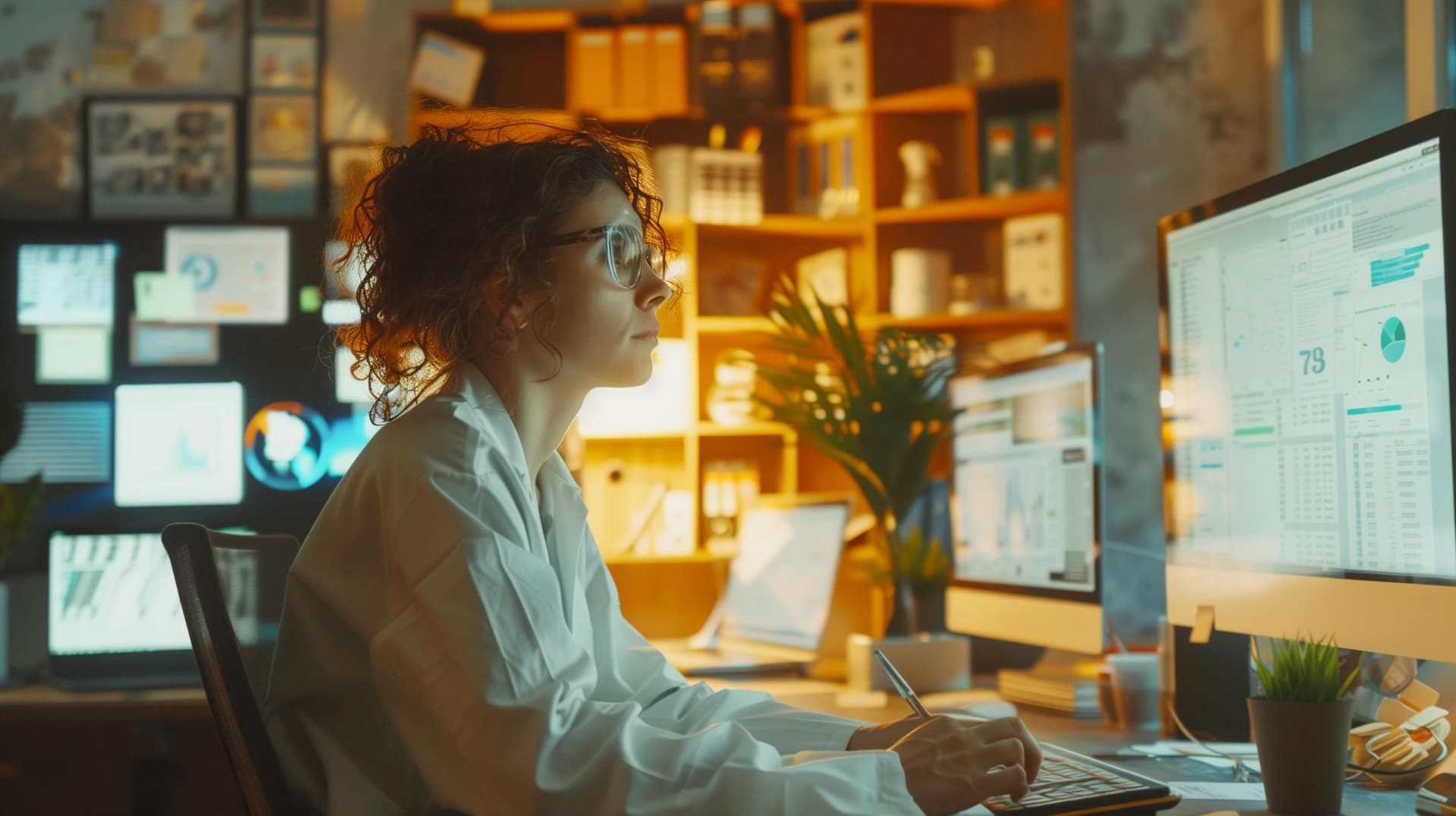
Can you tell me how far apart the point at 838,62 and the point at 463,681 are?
3.32 m

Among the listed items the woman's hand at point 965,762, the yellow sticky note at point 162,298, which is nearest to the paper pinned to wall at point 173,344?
the yellow sticky note at point 162,298

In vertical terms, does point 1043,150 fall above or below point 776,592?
above

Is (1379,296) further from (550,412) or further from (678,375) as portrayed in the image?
(678,375)

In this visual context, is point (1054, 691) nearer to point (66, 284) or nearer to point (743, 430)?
point (743, 430)

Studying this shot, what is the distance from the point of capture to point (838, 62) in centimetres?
385

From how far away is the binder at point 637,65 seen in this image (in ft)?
12.8

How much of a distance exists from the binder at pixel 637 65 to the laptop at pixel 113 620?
206cm

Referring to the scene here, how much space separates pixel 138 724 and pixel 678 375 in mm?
1846

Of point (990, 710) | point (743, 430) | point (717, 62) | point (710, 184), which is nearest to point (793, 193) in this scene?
point (710, 184)

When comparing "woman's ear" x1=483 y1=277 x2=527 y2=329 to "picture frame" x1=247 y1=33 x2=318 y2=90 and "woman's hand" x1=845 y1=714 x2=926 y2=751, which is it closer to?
"woman's hand" x1=845 y1=714 x2=926 y2=751

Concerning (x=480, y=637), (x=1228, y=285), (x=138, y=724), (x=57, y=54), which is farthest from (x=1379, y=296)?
(x=57, y=54)

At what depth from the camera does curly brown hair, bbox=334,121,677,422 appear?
1139 millimetres

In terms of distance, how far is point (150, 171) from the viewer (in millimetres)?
4109

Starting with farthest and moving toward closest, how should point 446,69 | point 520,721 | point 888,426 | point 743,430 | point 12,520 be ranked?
point 446,69 → point 743,430 → point 12,520 → point 888,426 → point 520,721
